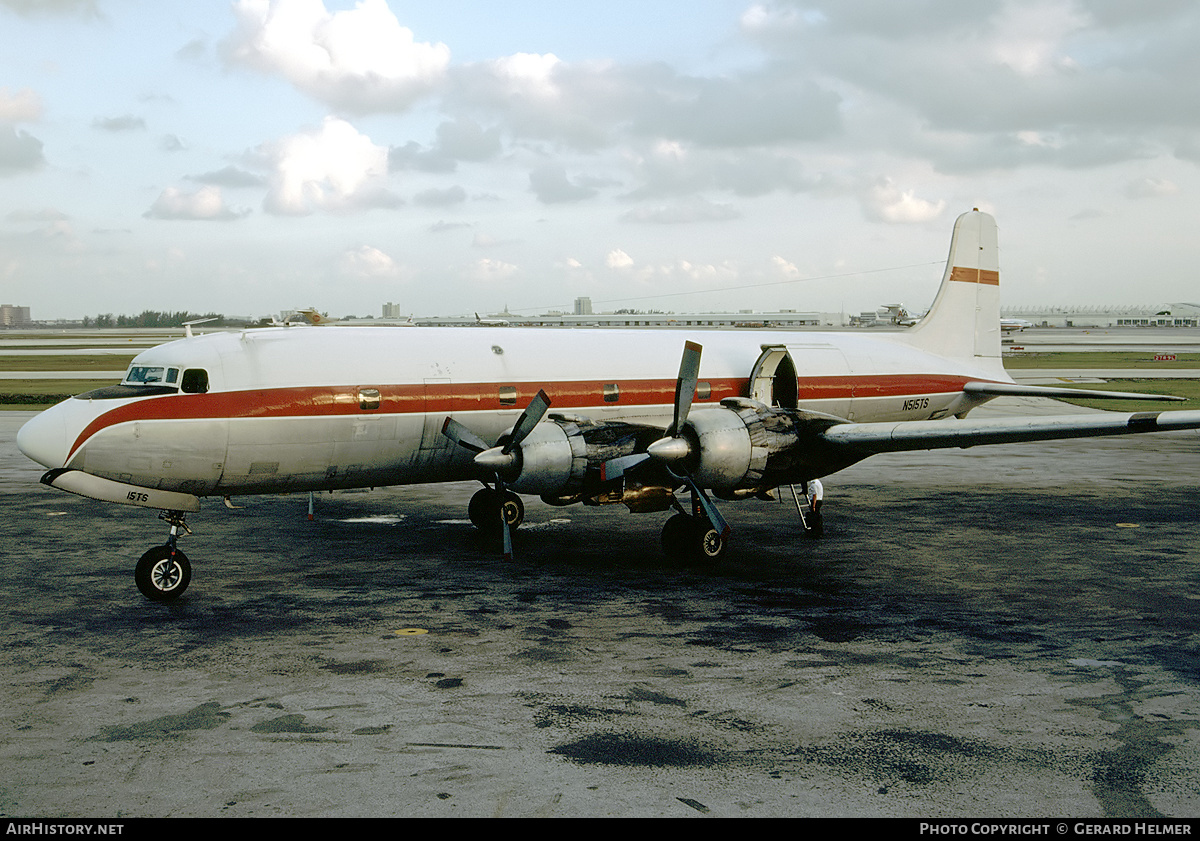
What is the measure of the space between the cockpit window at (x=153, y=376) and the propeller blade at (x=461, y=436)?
438cm

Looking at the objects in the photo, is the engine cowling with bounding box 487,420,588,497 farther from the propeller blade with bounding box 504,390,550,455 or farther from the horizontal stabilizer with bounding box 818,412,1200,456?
the horizontal stabilizer with bounding box 818,412,1200,456

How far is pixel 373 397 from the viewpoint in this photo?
15250 mm

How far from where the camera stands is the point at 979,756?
7746 mm

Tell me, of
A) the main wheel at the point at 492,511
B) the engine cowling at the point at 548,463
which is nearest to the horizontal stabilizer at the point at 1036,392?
the engine cowling at the point at 548,463

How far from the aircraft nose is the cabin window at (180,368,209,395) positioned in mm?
1710

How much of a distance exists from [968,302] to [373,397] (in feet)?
52.1

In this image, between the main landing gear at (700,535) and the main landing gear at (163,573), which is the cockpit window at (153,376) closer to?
the main landing gear at (163,573)

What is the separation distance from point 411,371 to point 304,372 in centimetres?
185

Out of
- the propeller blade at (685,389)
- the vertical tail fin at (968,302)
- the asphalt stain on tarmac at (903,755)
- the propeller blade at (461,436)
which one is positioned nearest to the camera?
→ the asphalt stain on tarmac at (903,755)

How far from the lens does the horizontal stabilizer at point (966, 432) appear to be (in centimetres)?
1363

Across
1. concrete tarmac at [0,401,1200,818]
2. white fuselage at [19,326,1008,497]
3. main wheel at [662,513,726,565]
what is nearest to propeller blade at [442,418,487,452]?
white fuselage at [19,326,1008,497]

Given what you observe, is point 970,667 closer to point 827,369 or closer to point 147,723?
point 147,723

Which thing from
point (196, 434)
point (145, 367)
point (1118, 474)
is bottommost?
point (1118, 474)

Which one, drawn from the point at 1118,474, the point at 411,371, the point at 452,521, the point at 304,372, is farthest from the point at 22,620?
the point at 1118,474
